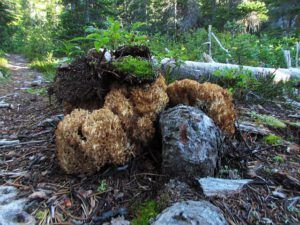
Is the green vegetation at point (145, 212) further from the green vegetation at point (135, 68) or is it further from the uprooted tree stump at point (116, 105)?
the green vegetation at point (135, 68)

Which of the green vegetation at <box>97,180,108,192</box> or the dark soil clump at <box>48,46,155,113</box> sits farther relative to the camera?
the dark soil clump at <box>48,46,155,113</box>

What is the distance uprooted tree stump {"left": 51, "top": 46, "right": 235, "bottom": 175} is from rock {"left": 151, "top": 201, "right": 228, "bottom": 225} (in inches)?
22.9

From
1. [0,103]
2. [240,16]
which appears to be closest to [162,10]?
[240,16]

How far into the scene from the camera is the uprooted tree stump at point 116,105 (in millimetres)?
2396

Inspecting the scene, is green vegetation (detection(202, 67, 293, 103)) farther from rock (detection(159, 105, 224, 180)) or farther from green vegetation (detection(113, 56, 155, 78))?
rock (detection(159, 105, 224, 180))

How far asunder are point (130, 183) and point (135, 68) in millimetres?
1159

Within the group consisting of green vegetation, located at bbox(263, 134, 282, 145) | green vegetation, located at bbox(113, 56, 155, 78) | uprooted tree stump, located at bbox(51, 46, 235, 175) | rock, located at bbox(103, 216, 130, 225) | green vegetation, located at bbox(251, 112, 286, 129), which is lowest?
rock, located at bbox(103, 216, 130, 225)

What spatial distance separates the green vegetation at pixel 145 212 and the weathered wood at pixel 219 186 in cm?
41

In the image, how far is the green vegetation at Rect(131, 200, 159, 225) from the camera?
1.99 meters

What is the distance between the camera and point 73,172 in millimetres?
2443

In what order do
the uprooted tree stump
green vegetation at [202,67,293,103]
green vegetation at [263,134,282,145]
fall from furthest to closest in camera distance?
green vegetation at [202,67,293,103]
green vegetation at [263,134,282,145]
the uprooted tree stump

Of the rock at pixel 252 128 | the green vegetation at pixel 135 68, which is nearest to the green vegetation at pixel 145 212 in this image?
the green vegetation at pixel 135 68

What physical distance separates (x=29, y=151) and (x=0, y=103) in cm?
244

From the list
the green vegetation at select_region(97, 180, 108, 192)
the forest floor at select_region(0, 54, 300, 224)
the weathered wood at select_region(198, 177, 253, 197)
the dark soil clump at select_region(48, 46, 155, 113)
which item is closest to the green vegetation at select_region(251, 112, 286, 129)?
the forest floor at select_region(0, 54, 300, 224)
